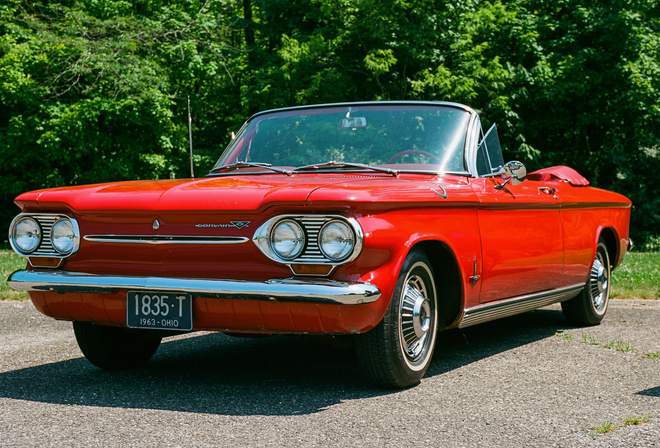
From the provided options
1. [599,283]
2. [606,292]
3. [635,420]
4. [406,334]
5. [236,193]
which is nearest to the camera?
[635,420]

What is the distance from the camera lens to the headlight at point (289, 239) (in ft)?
13.5

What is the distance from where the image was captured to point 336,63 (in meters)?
22.9

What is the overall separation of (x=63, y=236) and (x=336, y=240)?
1618mm

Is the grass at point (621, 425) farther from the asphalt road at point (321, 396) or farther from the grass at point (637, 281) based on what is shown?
the grass at point (637, 281)

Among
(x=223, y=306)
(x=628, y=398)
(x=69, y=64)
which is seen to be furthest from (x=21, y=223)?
(x=69, y=64)

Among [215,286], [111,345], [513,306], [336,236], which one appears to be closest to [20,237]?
[111,345]

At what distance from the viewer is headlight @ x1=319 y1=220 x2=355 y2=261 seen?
404 centimetres

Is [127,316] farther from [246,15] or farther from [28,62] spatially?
[246,15]

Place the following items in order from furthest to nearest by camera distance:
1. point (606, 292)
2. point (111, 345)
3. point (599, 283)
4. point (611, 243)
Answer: point (611, 243), point (606, 292), point (599, 283), point (111, 345)

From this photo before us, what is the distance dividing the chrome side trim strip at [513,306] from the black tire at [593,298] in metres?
0.22

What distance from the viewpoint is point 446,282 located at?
197 inches

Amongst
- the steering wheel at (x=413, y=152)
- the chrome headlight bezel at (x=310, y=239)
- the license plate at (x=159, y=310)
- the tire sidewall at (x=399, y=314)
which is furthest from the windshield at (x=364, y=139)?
the license plate at (x=159, y=310)

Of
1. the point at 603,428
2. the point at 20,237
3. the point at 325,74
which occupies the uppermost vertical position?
the point at 325,74

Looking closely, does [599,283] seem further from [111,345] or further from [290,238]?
[111,345]
